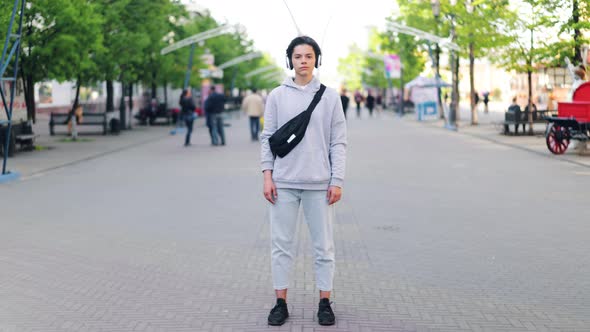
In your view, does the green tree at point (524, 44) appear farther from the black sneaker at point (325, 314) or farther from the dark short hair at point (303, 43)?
the black sneaker at point (325, 314)

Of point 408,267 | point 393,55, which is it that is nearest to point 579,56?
point 408,267

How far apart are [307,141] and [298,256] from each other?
2620mm

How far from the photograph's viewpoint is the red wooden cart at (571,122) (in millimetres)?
18469

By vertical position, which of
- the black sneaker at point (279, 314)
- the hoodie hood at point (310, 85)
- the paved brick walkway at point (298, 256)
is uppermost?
the hoodie hood at point (310, 85)

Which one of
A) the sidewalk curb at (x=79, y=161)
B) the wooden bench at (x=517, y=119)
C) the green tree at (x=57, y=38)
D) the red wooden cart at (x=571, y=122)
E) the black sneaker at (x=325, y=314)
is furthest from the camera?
the wooden bench at (x=517, y=119)

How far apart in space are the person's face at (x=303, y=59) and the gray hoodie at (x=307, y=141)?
89mm

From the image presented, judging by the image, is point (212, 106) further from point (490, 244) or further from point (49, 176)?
point (490, 244)

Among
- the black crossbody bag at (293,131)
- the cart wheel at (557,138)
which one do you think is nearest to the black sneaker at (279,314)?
the black crossbody bag at (293,131)

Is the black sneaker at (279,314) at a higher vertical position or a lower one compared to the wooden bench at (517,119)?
lower

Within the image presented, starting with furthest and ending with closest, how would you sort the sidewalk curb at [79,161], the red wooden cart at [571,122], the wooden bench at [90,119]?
1. the wooden bench at [90,119]
2. the red wooden cart at [571,122]
3. the sidewalk curb at [79,161]

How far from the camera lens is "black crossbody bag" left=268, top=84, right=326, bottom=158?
17.0 feet

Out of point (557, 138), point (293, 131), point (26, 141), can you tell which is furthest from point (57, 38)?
point (293, 131)

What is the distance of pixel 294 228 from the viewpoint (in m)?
5.34

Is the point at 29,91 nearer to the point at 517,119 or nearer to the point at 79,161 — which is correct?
the point at 79,161
